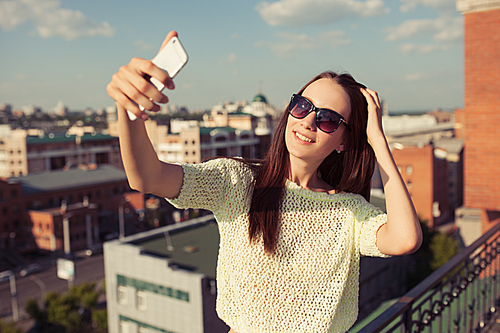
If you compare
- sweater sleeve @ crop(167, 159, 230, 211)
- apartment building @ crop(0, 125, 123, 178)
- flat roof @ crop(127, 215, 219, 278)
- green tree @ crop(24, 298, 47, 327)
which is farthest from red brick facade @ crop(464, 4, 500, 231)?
apartment building @ crop(0, 125, 123, 178)

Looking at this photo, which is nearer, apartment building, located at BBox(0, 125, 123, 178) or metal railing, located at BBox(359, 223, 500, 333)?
metal railing, located at BBox(359, 223, 500, 333)

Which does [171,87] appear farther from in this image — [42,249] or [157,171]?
[42,249]

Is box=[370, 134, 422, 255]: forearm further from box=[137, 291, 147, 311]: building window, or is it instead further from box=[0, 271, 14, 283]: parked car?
box=[0, 271, 14, 283]: parked car

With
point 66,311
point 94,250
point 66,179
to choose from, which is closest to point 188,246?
point 66,311

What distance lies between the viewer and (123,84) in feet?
2.91

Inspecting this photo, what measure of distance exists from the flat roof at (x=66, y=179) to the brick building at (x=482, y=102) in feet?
97.9

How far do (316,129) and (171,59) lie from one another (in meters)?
0.64

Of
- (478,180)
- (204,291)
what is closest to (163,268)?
(204,291)

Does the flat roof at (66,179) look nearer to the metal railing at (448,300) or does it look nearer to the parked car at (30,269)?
the parked car at (30,269)

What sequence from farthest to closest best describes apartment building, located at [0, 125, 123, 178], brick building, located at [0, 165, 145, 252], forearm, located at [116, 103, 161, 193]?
apartment building, located at [0, 125, 123, 178]
brick building, located at [0, 165, 145, 252]
forearm, located at [116, 103, 161, 193]

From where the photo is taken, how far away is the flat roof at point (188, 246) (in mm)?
14580

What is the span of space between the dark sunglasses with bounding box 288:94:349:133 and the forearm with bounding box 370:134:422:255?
0.69ft

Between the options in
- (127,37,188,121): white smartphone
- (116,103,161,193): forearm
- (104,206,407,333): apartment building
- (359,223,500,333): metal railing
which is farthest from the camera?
(104,206,407,333): apartment building

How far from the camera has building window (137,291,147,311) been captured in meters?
14.6
